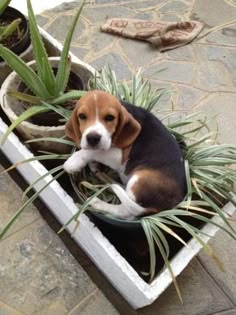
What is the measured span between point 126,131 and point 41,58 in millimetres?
508

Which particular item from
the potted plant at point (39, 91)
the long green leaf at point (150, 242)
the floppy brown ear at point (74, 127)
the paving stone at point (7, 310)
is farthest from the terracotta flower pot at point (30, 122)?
the paving stone at point (7, 310)

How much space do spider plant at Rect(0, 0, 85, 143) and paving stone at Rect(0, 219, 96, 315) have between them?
56 cm

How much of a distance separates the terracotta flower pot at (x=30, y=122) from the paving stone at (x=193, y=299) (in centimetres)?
70

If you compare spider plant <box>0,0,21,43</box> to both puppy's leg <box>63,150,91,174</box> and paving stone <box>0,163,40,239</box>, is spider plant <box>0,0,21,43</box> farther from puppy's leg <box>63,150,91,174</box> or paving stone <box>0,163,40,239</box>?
puppy's leg <box>63,150,91,174</box>

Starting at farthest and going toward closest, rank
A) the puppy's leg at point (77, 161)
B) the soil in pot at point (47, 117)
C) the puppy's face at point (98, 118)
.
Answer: the soil in pot at point (47, 117)
the puppy's leg at point (77, 161)
the puppy's face at point (98, 118)

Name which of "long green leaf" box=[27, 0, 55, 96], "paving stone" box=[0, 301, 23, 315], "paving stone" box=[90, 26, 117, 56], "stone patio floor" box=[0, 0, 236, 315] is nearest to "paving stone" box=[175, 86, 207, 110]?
"stone patio floor" box=[0, 0, 236, 315]

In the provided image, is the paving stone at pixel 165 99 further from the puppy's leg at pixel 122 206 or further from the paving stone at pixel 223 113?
the puppy's leg at pixel 122 206

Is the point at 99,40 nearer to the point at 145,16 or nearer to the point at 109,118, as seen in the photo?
the point at 145,16

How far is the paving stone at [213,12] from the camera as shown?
9.32ft

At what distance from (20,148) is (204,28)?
5.39 feet

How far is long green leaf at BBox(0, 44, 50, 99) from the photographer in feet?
5.18

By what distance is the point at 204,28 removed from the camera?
2779 millimetres

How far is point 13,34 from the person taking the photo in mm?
2039

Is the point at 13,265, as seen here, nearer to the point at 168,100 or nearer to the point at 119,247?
the point at 119,247
